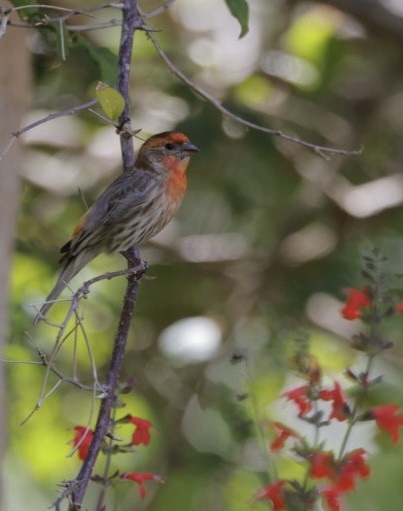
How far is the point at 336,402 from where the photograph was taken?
97.0 inches

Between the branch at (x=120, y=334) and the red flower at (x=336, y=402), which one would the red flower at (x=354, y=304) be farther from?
the branch at (x=120, y=334)

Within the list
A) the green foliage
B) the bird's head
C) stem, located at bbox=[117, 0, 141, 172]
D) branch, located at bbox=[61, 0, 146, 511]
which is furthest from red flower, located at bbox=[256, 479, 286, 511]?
the bird's head

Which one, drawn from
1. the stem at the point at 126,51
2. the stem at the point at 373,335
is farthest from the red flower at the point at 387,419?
the stem at the point at 126,51

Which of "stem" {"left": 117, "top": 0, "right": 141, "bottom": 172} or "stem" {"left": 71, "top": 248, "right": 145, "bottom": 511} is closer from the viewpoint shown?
"stem" {"left": 71, "top": 248, "right": 145, "bottom": 511}

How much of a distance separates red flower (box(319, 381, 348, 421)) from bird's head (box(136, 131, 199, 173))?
1.41m

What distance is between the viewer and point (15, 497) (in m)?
5.25

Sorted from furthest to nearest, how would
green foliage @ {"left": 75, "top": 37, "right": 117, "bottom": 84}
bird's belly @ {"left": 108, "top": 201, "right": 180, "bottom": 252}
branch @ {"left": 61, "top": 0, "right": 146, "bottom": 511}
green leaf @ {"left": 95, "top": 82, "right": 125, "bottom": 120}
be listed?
bird's belly @ {"left": 108, "top": 201, "right": 180, "bottom": 252} < green foliage @ {"left": 75, "top": 37, "right": 117, "bottom": 84} < green leaf @ {"left": 95, "top": 82, "right": 125, "bottom": 120} < branch @ {"left": 61, "top": 0, "right": 146, "bottom": 511}

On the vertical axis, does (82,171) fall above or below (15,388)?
above

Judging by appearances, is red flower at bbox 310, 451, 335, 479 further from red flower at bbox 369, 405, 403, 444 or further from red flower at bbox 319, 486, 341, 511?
red flower at bbox 369, 405, 403, 444

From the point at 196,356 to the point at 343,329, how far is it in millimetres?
825

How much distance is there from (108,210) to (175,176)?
27 cm

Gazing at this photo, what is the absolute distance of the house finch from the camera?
3.59 metres

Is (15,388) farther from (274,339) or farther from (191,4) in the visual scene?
(191,4)

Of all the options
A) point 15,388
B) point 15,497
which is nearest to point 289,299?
point 15,388
